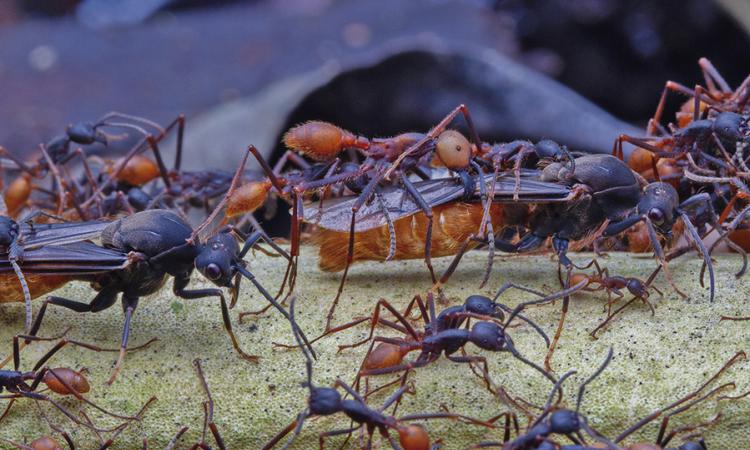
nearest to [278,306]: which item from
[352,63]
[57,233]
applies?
[57,233]

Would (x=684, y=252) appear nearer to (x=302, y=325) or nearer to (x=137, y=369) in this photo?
(x=302, y=325)

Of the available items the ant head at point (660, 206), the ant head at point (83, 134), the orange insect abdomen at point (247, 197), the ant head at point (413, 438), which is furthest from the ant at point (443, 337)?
the ant head at point (83, 134)

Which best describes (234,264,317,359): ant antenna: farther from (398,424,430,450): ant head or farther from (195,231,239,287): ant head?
(398,424,430,450): ant head

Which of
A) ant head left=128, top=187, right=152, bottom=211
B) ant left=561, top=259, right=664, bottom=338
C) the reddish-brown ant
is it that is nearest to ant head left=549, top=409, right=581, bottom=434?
ant left=561, top=259, right=664, bottom=338

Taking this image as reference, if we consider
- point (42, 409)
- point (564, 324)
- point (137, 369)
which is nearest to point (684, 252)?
point (564, 324)

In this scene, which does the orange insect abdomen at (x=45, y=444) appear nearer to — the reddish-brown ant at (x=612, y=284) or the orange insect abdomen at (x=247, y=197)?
the orange insect abdomen at (x=247, y=197)

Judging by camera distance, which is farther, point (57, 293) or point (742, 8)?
point (742, 8)
